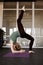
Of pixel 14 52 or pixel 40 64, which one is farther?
pixel 14 52

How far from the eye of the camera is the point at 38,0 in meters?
5.96

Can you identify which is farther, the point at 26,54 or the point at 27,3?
the point at 27,3

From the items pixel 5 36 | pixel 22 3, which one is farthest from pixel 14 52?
pixel 22 3

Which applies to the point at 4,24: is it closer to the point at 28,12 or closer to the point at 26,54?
the point at 28,12

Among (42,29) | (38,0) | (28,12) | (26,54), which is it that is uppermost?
(38,0)

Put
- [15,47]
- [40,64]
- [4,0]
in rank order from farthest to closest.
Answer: [4,0], [15,47], [40,64]

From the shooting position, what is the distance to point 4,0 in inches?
234

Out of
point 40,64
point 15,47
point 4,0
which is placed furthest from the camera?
point 4,0

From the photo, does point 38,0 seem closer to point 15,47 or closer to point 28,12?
point 28,12

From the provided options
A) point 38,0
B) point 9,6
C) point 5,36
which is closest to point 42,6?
point 38,0

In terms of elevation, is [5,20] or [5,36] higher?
[5,20]

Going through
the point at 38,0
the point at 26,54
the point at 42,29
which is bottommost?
the point at 26,54

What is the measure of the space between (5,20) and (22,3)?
Result: 2.42 ft

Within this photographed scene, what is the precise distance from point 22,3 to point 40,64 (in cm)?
318
